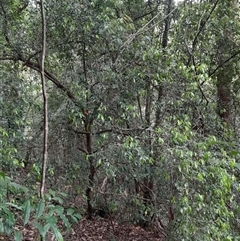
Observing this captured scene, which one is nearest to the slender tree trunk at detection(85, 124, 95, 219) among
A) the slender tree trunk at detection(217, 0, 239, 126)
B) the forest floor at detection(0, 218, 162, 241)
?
the forest floor at detection(0, 218, 162, 241)

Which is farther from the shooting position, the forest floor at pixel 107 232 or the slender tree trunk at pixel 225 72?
the forest floor at pixel 107 232

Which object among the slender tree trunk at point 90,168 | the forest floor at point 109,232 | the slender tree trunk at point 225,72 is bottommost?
the forest floor at point 109,232

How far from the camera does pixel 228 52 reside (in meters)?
4.04

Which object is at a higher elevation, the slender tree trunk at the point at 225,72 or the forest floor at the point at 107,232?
the slender tree trunk at the point at 225,72

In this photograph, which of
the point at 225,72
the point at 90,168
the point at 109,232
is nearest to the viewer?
the point at 90,168

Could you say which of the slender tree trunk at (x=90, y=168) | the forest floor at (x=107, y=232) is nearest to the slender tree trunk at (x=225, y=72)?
the slender tree trunk at (x=90, y=168)

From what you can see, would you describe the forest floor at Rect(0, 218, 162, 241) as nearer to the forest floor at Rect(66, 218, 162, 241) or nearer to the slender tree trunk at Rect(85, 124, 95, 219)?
the forest floor at Rect(66, 218, 162, 241)

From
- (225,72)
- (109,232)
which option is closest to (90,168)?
(109,232)

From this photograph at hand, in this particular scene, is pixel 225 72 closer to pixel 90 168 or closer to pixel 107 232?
pixel 90 168

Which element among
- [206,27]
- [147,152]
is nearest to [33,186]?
[147,152]

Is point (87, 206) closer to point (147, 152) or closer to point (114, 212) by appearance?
point (114, 212)

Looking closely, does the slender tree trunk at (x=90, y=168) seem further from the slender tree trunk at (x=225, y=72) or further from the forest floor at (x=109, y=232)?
the slender tree trunk at (x=225, y=72)

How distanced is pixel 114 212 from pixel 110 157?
1.55 meters

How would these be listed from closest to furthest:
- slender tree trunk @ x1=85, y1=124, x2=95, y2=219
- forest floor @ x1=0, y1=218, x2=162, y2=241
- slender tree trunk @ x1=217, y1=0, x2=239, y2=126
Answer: slender tree trunk @ x1=85, y1=124, x2=95, y2=219 < slender tree trunk @ x1=217, y1=0, x2=239, y2=126 < forest floor @ x1=0, y1=218, x2=162, y2=241
